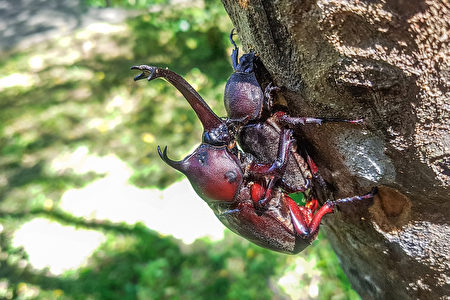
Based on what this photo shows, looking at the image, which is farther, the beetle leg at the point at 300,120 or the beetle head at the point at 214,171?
the beetle head at the point at 214,171

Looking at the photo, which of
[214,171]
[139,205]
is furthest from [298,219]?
[139,205]

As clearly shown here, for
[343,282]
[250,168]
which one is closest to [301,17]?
[250,168]

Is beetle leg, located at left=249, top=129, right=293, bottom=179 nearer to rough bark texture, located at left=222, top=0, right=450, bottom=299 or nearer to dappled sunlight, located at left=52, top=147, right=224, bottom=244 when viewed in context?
rough bark texture, located at left=222, top=0, right=450, bottom=299

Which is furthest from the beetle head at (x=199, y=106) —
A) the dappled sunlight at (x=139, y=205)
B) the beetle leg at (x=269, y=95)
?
the dappled sunlight at (x=139, y=205)

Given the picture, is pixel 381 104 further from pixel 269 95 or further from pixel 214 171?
pixel 214 171

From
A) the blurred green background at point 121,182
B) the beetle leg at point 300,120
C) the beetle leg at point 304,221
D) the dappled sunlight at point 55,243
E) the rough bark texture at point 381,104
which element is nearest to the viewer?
the rough bark texture at point 381,104

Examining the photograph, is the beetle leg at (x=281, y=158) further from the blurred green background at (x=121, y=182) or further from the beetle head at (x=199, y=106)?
the blurred green background at (x=121, y=182)

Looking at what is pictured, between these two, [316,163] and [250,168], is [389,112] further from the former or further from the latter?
[250,168]
